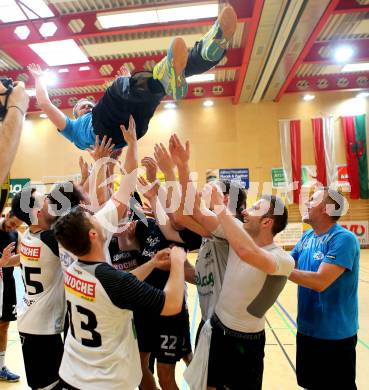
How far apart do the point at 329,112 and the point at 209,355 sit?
41.2ft

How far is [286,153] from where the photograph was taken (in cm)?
1274

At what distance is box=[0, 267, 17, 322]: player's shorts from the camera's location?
3812 millimetres

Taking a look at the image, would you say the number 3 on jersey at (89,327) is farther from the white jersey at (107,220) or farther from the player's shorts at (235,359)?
the player's shorts at (235,359)

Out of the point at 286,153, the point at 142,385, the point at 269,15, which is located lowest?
the point at 142,385

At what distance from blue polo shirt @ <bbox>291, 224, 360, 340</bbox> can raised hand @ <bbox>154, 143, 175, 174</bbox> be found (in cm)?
122

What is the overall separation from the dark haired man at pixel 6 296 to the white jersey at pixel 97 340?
2.14 meters

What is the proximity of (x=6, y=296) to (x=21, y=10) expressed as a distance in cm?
551

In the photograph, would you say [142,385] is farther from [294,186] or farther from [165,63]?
[294,186]

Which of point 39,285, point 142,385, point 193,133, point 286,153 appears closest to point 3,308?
point 39,285

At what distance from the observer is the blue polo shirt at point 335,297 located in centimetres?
234

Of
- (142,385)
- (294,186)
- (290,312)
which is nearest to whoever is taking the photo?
(142,385)

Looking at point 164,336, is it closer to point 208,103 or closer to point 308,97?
point 208,103

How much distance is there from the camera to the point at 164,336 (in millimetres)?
2531

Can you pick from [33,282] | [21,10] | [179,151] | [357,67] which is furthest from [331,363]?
[357,67]
